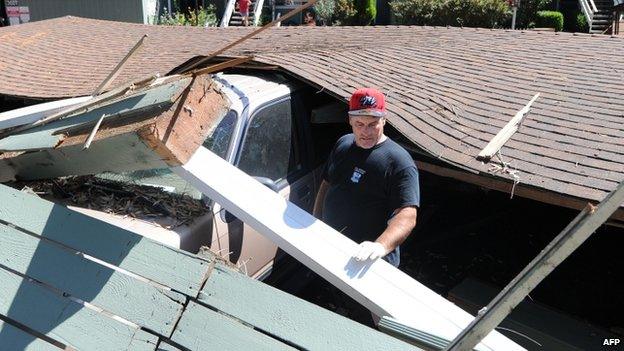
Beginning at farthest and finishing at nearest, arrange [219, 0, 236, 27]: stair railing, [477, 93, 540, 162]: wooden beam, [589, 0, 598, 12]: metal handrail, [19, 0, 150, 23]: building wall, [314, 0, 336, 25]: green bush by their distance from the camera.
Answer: [589, 0, 598, 12]: metal handrail
[314, 0, 336, 25]: green bush
[219, 0, 236, 27]: stair railing
[19, 0, 150, 23]: building wall
[477, 93, 540, 162]: wooden beam

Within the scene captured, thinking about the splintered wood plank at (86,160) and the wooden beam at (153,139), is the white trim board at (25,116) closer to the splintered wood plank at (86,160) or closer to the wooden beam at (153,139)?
the splintered wood plank at (86,160)

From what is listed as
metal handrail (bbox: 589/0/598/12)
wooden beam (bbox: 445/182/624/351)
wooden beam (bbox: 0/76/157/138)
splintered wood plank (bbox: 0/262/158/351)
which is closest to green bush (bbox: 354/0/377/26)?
metal handrail (bbox: 589/0/598/12)

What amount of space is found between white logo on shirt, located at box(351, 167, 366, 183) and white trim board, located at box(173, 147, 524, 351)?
0.71 meters

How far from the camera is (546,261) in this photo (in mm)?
1425

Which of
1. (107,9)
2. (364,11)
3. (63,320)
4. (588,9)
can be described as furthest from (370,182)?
(588,9)

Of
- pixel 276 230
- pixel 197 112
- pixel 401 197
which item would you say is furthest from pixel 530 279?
pixel 401 197

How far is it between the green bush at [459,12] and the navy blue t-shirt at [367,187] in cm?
1963

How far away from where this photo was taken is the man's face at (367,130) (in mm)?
3182

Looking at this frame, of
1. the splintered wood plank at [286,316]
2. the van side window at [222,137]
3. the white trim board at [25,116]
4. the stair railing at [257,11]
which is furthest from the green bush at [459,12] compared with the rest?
the splintered wood plank at [286,316]

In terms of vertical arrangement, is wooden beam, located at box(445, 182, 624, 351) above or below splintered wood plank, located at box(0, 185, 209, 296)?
above

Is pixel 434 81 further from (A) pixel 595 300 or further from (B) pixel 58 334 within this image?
(B) pixel 58 334

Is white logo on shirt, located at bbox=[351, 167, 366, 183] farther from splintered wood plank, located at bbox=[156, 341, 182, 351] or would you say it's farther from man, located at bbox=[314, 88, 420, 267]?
splintered wood plank, located at bbox=[156, 341, 182, 351]

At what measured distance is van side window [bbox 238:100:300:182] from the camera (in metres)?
3.70

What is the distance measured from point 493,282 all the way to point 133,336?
3.51 m
